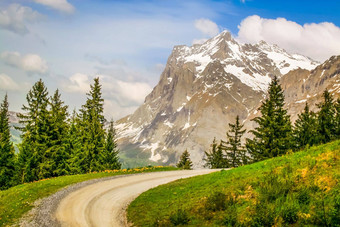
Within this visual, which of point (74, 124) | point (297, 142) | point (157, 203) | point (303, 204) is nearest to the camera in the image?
point (303, 204)

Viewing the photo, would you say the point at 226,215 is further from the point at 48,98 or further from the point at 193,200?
the point at 48,98

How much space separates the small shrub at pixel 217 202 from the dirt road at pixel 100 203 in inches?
192

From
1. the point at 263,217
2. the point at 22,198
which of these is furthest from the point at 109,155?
the point at 263,217

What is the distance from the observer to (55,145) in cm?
4181

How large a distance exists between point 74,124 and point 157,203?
38814 mm

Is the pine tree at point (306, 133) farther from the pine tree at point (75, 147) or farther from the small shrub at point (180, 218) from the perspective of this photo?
the small shrub at point (180, 218)

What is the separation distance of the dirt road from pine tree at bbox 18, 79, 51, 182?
61.0ft

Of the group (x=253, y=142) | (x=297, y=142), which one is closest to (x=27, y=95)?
(x=253, y=142)

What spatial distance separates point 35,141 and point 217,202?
1413 inches

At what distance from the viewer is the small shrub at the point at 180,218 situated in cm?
1284

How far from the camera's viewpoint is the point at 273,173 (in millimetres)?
15188

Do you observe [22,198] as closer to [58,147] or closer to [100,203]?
[100,203]

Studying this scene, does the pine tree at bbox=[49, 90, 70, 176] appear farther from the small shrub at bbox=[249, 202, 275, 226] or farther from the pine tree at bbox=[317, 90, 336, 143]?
the pine tree at bbox=[317, 90, 336, 143]

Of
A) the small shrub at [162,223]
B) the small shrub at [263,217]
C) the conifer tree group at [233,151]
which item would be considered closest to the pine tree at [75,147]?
the conifer tree group at [233,151]
